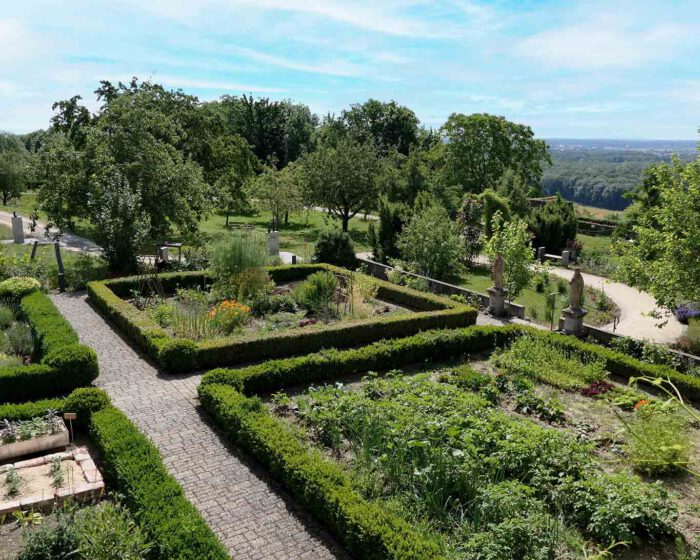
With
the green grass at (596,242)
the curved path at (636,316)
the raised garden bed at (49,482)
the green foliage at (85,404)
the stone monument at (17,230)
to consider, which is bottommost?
the curved path at (636,316)

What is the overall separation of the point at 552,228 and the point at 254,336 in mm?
21111

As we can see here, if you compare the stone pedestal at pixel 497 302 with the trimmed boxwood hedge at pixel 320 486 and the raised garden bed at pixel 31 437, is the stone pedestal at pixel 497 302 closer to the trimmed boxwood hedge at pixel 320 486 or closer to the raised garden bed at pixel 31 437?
the trimmed boxwood hedge at pixel 320 486

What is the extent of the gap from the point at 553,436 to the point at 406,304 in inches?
342

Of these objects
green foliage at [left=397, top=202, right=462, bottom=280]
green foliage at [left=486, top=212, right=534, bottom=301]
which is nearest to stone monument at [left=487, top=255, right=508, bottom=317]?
green foliage at [left=486, top=212, right=534, bottom=301]

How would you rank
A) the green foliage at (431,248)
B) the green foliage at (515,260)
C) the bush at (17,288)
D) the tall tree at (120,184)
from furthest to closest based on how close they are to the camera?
the green foliage at (431,248) < the tall tree at (120,184) < the green foliage at (515,260) < the bush at (17,288)

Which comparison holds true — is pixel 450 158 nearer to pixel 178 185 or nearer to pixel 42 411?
pixel 178 185

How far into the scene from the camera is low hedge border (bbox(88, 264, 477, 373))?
11047mm

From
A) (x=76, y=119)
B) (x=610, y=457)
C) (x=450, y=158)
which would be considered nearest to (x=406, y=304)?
(x=610, y=457)

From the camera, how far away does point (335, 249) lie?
2048 centimetres

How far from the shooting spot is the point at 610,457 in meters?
8.18

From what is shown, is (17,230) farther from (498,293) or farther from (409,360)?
(498,293)

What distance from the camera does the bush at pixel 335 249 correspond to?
20.4 metres

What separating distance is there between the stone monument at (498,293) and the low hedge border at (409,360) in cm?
247

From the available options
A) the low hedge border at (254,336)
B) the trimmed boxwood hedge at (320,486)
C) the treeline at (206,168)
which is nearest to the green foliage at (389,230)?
the treeline at (206,168)
